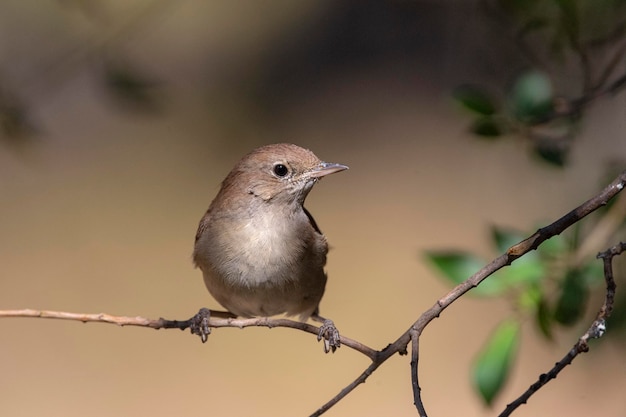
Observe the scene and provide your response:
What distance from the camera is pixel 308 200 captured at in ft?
28.6

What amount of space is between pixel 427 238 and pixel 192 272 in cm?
223

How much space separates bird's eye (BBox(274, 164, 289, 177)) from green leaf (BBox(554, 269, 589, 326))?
3.85ft

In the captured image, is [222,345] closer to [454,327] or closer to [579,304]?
[454,327]

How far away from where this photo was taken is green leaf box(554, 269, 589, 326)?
2.77 m

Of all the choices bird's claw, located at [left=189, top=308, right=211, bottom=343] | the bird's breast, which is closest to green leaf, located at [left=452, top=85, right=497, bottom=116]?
the bird's breast

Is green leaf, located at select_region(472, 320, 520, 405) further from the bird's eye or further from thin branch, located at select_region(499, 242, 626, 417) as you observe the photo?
the bird's eye

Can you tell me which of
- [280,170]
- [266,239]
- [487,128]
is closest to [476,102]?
[487,128]

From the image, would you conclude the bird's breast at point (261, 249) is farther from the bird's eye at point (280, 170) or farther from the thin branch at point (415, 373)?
the thin branch at point (415, 373)

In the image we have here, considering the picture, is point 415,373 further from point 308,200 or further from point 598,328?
point 308,200

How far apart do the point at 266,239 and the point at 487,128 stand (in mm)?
940

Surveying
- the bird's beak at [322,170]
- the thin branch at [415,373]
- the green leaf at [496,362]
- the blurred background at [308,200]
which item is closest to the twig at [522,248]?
the thin branch at [415,373]

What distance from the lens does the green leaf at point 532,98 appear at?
302 cm

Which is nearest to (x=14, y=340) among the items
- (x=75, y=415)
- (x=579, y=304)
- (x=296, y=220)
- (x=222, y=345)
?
(x=75, y=415)

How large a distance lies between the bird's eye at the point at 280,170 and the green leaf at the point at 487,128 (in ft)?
2.59
